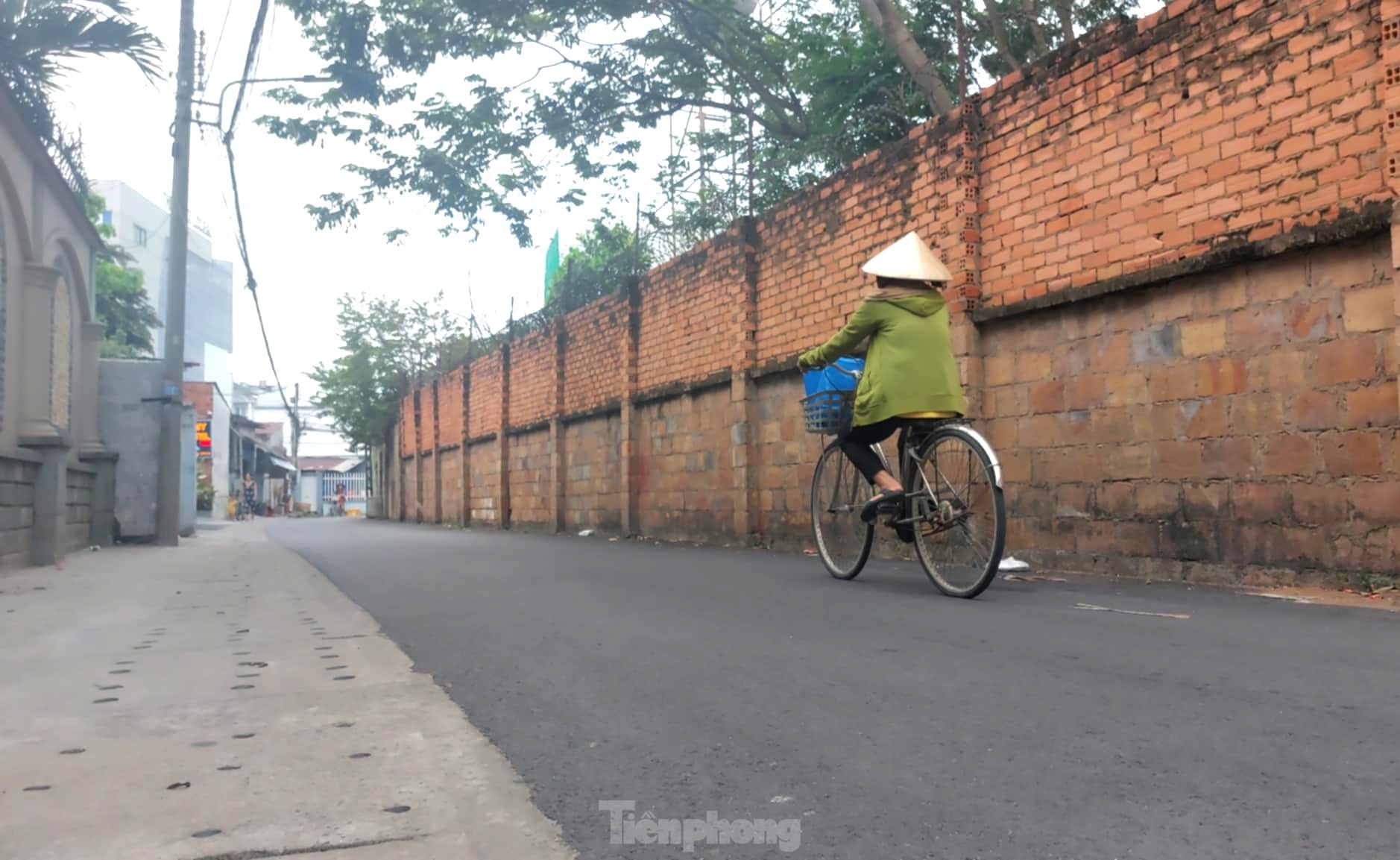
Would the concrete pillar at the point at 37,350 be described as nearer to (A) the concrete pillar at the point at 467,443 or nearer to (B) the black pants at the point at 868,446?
(B) the black pants at the point at 868,446

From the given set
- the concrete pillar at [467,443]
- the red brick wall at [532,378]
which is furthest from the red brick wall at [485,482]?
the red brick wall at [532,378]

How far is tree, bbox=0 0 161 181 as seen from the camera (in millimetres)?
10234

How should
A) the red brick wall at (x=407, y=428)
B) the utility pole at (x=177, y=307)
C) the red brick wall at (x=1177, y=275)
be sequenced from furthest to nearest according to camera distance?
the red brick wall at (x=407, y=428) < the utility pole at (x=177, y=307) < the red brick wall at (x=1177, y=275)

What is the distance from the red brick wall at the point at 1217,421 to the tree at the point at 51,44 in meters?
9.34

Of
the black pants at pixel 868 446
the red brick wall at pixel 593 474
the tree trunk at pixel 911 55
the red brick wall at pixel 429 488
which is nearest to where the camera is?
the black pants at pixel 868 446

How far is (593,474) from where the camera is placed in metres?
14.8

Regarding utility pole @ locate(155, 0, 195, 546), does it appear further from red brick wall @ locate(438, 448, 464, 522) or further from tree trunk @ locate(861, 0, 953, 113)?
red brick wall @ locate(438, 448, 464, 522)

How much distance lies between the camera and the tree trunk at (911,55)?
10.6 metres

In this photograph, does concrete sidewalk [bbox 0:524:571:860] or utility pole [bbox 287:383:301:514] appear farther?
utility pole [bbox 287:383:301:514]

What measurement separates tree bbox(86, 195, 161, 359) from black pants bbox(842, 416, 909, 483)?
2228 cm

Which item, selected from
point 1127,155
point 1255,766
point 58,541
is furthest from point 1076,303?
point 58,541

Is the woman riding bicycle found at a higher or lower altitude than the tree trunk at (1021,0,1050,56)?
lower

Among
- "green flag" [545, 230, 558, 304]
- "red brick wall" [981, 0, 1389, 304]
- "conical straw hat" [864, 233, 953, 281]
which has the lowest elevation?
"conical straw hat" [864, 233, 953, 281]

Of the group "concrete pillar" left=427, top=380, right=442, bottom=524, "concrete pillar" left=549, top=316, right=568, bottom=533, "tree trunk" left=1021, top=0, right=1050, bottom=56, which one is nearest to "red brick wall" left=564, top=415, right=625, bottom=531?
"concrete pillar" left=549, top=316, right=568, bottom=533
